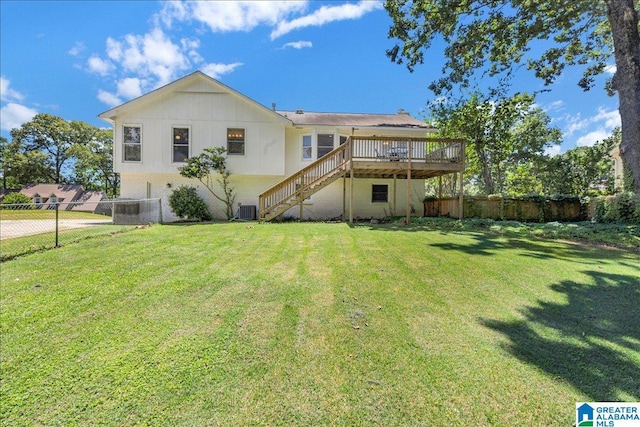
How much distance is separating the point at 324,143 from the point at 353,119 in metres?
3.23

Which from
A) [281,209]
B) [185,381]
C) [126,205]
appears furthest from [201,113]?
[185,381]

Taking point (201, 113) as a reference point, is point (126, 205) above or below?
below

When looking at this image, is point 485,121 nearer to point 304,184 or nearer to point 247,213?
point 304,184

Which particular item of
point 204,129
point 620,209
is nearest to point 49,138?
point 204,129

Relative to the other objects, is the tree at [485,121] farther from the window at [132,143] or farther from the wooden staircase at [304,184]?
the window at [132,143]

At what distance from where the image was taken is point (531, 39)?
39.8 feet

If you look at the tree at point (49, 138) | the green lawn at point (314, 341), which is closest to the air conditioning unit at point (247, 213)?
the green lawn at point (314, 341)

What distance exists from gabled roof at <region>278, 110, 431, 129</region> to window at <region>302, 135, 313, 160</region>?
79 cm

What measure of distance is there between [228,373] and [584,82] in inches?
719

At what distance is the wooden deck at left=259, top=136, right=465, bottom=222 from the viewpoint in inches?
466

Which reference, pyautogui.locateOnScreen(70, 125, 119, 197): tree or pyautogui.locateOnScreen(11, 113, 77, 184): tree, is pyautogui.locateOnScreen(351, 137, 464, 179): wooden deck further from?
pyautogui.locateOnScreen(11, 113, 77, 184): tree

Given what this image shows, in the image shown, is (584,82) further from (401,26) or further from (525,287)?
(525,287)

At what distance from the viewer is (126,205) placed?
42.0ft

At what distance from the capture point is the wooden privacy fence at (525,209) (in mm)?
13422
